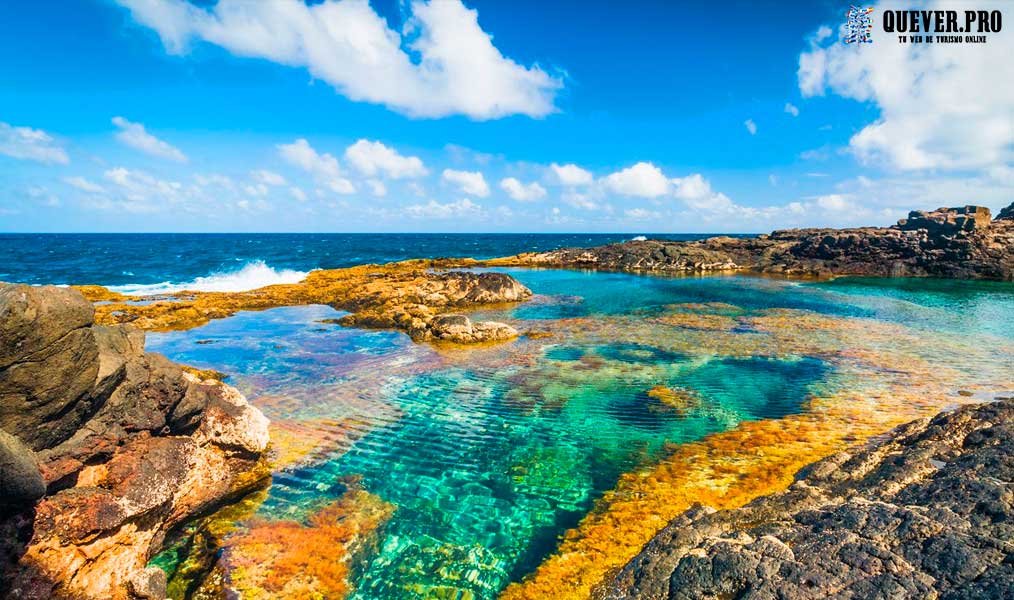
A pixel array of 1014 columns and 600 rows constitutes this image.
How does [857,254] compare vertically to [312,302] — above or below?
above

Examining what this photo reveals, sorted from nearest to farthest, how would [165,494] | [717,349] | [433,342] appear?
[165,494]
[717,349]
[433,342]

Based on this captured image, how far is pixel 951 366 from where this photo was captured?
70.8 ft

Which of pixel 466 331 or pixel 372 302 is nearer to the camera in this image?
pixel 466 331

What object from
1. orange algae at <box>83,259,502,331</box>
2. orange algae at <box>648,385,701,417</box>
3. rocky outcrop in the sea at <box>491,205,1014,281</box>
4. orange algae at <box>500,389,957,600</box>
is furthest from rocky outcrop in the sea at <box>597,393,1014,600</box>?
rocky outcrop in the sea at <box>491,205,1014,281</box>

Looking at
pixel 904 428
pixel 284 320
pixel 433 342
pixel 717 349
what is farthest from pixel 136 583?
pixel 284 320

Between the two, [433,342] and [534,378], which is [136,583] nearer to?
[534,378]

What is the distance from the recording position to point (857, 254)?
7750cm

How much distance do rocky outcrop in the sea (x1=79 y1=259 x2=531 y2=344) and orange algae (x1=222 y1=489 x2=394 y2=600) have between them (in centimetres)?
1760

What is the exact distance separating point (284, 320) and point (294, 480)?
980 inches

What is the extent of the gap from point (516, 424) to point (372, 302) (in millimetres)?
25683

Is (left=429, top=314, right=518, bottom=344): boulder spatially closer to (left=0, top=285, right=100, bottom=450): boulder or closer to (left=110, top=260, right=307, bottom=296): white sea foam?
(left=0, top=285, right=100, bottom=450): boulder

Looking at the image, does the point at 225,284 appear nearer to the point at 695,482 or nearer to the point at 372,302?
the point at 372,302

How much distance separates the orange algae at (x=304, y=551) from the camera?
854cm

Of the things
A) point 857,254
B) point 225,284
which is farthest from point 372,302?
point 857,254
